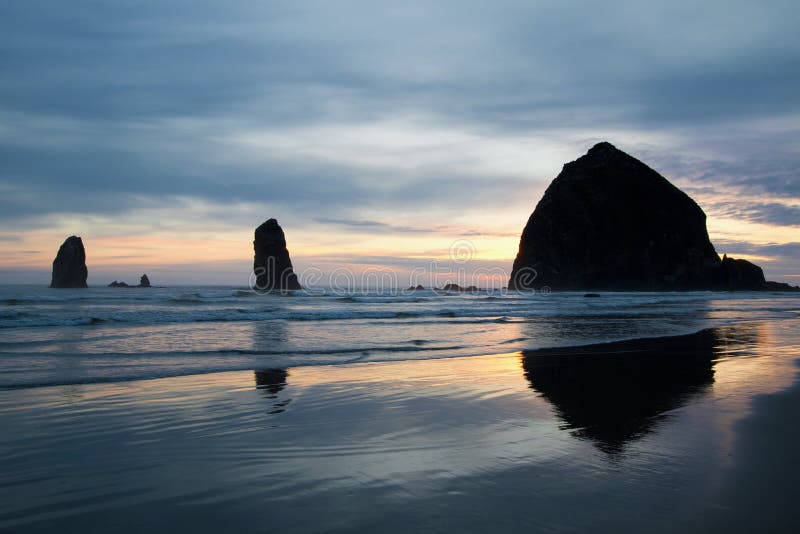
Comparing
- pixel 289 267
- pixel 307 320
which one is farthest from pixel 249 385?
pixel 289 267

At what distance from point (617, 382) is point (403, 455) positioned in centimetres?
510

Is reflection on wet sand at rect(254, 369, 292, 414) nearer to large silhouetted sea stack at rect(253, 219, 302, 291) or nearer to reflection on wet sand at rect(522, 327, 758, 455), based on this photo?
reflection on wet sand at rect(522, 327, 758, 455)

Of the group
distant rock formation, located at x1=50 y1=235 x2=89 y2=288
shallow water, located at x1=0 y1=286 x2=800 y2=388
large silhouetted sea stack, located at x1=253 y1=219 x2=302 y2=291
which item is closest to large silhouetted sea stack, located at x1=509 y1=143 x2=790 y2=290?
large silhouetted sea stack, located at x1=253 y1=219 x2=302 y2=291

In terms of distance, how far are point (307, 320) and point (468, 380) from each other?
15.9 m

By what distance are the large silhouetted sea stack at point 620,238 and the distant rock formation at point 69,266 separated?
81931 millimetres

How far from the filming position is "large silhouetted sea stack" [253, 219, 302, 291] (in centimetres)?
8162

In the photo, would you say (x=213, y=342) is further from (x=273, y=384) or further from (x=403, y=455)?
(x=403, y=455)

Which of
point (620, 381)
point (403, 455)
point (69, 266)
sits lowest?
point (620, 381)

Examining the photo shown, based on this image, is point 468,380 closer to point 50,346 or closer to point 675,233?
point 50,346

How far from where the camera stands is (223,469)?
3.97 metres

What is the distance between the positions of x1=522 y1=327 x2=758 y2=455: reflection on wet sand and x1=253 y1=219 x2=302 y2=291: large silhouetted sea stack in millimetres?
72552

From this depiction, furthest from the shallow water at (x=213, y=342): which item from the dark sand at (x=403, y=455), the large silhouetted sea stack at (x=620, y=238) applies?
the large silhouetted sea stack at (x=620, y=238)

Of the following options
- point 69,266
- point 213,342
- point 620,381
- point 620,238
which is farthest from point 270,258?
point 620,381

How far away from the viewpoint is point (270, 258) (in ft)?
269
